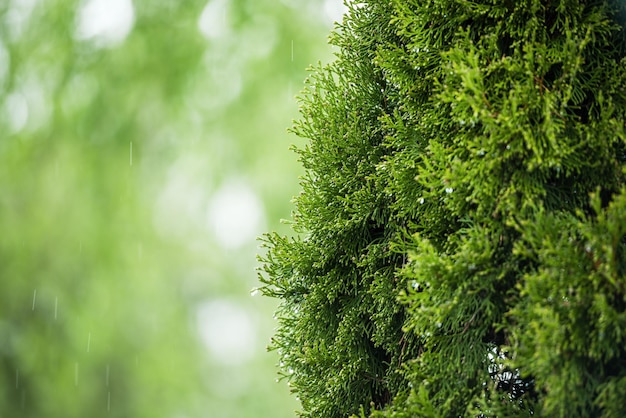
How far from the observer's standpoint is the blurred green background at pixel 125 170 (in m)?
9.72

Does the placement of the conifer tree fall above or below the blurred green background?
below

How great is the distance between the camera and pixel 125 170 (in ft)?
33.9

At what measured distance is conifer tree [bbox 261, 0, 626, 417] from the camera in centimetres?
197

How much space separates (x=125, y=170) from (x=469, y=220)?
28.9 ft

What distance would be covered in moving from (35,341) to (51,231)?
1.64m

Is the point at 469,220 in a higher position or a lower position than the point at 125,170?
lower

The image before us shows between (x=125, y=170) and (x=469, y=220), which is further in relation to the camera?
(x=125, y=170)

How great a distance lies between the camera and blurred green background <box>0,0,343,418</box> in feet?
31.9

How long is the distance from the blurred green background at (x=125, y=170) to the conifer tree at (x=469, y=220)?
7.87m

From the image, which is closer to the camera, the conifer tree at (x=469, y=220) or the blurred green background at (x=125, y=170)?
the conifer tree at (x=469, y=220)

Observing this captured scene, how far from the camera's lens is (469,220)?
7.52ft

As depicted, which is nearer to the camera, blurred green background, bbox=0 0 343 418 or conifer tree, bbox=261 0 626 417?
conifer tree, bbox=261 0 626 417

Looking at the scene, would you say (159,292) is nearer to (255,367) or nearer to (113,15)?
(255,367)

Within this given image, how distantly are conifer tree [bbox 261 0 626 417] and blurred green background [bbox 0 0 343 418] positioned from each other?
787cm
